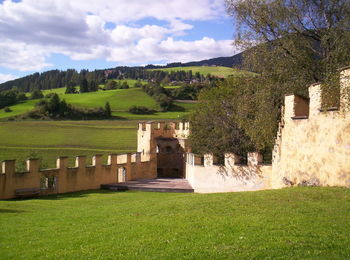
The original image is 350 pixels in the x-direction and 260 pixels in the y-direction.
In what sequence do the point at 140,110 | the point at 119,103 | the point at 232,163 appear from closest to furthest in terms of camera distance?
the point at 232,163, the point at 140,110, the point at 119,103

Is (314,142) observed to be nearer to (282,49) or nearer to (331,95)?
(331,95)

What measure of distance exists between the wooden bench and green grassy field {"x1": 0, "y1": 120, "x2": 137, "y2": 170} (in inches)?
681

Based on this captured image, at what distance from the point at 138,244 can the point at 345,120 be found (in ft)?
29.2

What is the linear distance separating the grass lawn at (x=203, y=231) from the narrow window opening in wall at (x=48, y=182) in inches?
489

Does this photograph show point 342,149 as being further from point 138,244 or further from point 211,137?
point 211,137

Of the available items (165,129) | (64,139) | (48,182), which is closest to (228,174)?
(48,182)

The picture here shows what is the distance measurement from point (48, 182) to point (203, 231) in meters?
18.9

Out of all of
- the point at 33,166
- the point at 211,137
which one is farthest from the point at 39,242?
the point at 211,137

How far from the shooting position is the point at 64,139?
53.7 m

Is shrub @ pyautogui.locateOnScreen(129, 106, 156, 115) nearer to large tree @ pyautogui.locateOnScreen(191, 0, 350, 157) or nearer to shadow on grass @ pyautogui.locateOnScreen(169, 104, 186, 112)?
shadow on grass @ pyautogui.locateOnScreen(169, 104, 186, 112)

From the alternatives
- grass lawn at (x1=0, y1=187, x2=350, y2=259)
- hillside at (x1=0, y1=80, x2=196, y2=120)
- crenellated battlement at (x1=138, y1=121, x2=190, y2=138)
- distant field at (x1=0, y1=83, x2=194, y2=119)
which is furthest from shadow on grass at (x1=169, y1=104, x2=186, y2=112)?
grass lawn at (x1=0, y1=187, x2=350, y2=259)

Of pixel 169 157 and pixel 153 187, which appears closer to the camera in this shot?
pixel 153 187

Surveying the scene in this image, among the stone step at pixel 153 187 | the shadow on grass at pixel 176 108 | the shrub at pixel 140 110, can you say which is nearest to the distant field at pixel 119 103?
the shadow on grass at pixel 176 108

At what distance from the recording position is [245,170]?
21891 mm
